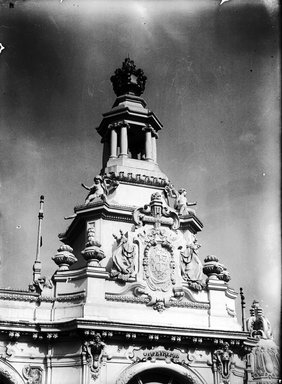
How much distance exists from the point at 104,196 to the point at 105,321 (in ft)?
20.9

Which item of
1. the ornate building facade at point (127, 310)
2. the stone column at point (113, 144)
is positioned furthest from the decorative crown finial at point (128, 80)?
the ornate building facade at point (127, 310)

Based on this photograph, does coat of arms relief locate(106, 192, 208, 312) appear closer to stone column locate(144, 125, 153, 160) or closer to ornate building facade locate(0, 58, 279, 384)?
ornate building facade locate(0, 58, 279, 384)

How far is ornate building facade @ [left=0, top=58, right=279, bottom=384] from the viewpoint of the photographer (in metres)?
19.2

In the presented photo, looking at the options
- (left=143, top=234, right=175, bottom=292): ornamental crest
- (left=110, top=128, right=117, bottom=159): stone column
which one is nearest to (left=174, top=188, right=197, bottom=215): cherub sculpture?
(left=143, top=234, right=175, bottom=292): ornamental crest

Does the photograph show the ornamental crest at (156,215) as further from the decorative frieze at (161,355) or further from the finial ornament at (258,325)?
the finial ornament at (258,325)

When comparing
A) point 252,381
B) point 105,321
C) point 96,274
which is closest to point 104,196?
point 96,274

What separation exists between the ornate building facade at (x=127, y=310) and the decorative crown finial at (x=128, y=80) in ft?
24.9

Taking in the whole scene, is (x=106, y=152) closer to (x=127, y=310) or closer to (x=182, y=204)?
(x=182, y=204)

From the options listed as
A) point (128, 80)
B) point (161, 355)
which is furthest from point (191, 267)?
point (128, 80)

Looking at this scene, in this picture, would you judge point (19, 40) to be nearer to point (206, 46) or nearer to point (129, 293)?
point (206, 46)

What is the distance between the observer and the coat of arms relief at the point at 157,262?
2120 centimetres

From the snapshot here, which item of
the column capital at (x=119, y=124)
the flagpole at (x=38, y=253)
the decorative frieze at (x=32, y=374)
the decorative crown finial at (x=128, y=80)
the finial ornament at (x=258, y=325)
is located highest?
the decorative crown finial at (x=128, y=80)

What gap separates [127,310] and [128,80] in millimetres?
14814

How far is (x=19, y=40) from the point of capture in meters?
18.6
